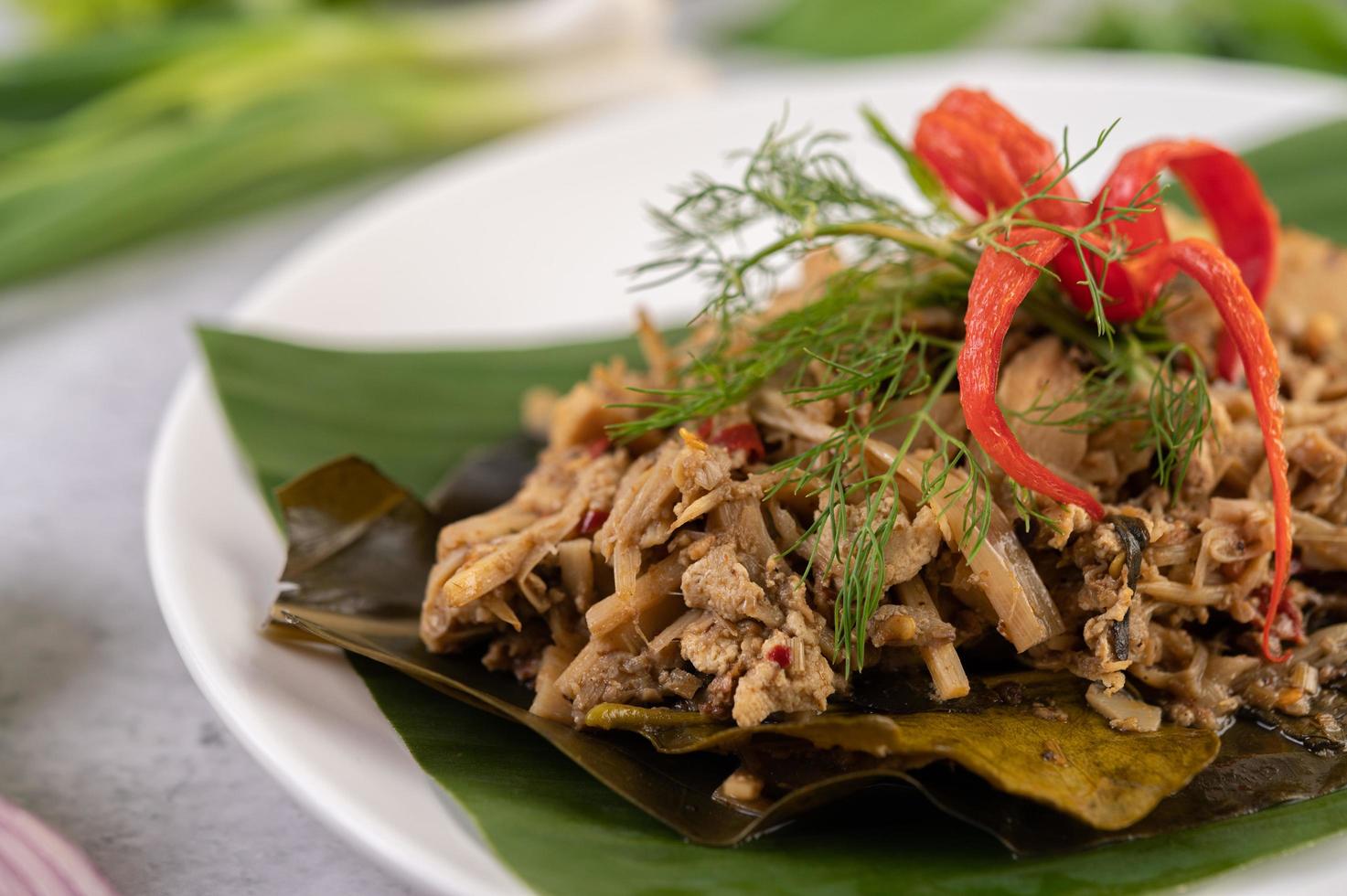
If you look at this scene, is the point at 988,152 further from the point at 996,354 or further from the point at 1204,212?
the point at 1204,212

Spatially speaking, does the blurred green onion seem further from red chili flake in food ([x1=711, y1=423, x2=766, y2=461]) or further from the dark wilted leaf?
red chili flake in food ([x1=711, y1=423, x2=766, y2=461])

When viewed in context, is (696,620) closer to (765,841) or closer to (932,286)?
(765,841)

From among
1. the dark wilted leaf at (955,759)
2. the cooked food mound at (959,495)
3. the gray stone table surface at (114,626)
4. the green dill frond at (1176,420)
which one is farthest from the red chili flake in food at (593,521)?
the green dill frond at (1176,420)

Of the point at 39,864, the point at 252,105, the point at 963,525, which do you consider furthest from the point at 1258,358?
the point at 252,105

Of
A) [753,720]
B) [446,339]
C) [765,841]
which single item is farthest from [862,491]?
[446,339]

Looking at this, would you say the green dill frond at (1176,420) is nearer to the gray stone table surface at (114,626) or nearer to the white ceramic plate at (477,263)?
the white ceramic plate at (477,263)

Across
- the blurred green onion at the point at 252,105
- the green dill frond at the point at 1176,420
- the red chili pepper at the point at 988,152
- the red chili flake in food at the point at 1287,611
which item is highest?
the blurred green onion at the point at 252,105

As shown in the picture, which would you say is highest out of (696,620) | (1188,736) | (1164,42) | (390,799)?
(1164,42)

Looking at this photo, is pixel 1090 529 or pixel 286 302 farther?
pixel 286 302
